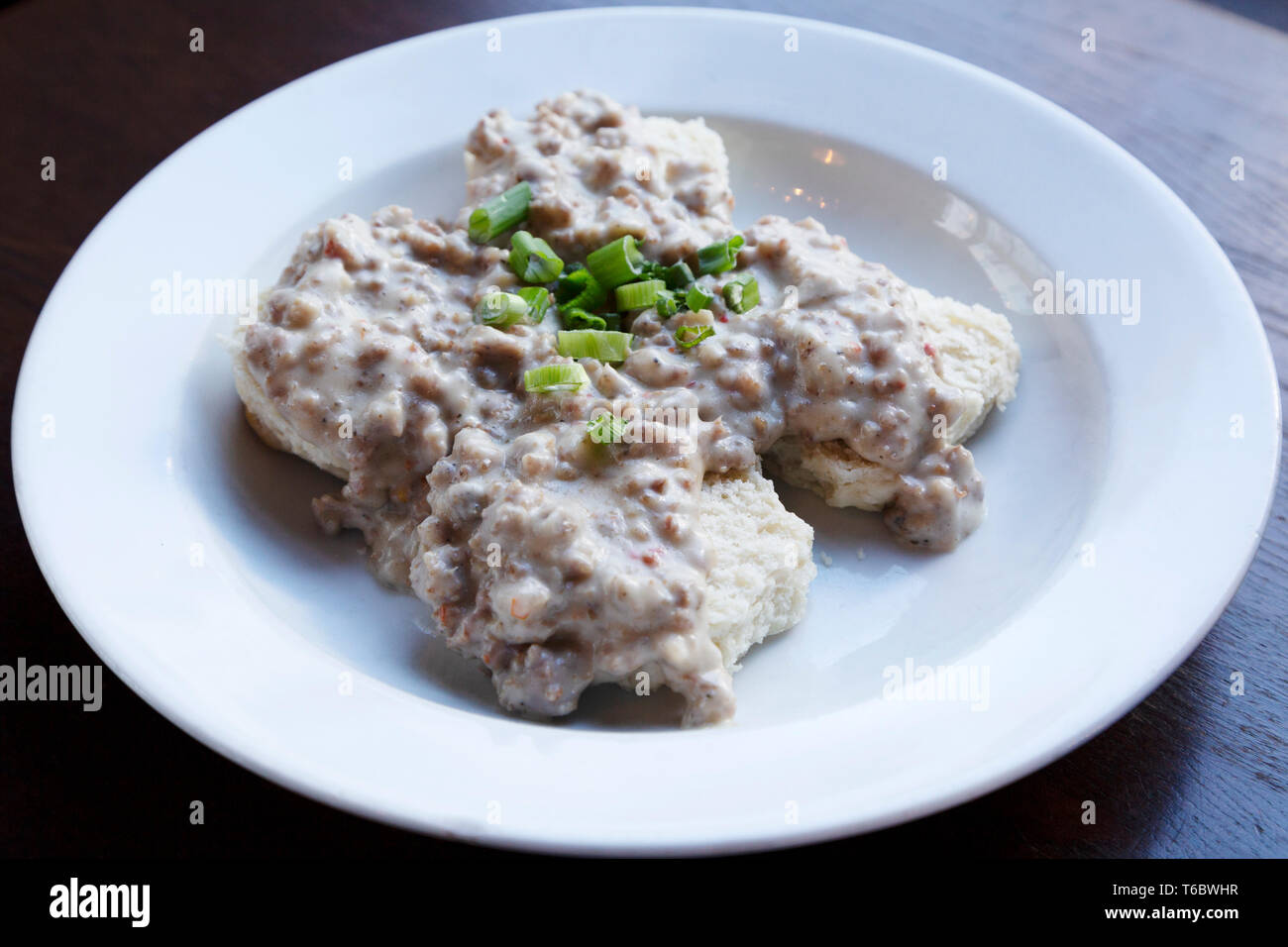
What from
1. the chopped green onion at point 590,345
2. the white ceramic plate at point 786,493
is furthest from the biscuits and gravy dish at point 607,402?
the white ceramic plate at point 786,493

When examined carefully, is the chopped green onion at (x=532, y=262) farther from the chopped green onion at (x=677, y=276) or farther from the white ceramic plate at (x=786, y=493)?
the white ceramic plate at (x=786, y=493)

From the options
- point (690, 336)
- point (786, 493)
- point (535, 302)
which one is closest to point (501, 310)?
point (535, 302)

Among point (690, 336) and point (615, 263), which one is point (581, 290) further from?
→ point (690, 336)

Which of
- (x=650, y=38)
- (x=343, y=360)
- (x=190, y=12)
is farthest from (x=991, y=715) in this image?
(x=190, y=12)

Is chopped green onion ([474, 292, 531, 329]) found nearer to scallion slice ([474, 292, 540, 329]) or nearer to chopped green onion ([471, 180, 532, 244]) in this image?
scallion slice ([474, 292, 540, 329])

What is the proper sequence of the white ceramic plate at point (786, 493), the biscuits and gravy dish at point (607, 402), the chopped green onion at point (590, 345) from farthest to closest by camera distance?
the chopped green onion at point (590, 345) < the biscuits and gravy dish at point (607, 402) < the white ceramic plate at point (786, 493)

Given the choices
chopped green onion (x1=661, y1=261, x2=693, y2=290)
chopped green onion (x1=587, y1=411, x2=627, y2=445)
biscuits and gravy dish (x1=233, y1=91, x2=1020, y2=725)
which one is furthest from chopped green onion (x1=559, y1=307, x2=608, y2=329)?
chopped green onion (x1=587, y1=411, x2=627, y2=445)
